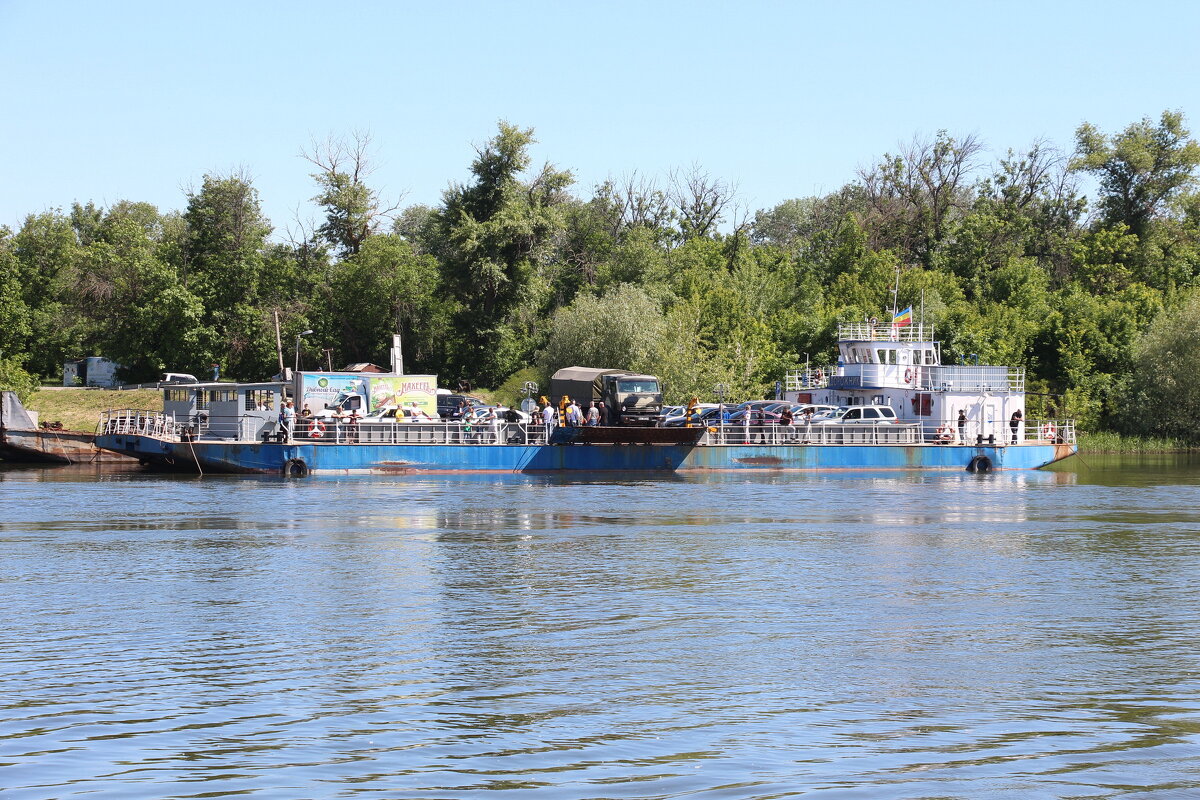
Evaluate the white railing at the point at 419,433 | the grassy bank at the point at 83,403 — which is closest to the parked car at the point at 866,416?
the white railing at the point at 419,433

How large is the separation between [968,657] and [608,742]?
21.5 ft

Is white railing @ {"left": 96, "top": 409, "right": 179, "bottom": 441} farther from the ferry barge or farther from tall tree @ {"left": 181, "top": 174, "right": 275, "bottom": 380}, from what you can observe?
tall tree @ {"left": 181, "top": 174, "right": 275, "bottom": 380}

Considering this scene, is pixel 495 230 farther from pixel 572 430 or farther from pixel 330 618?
pixel 330 618

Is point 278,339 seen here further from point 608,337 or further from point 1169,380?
point 1169,380

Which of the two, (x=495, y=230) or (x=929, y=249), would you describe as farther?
(x=929, y=249)

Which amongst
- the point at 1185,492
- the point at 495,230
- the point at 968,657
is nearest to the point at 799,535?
the point at 968,657

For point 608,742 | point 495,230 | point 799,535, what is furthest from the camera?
point 495,230

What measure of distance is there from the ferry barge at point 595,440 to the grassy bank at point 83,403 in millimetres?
16071

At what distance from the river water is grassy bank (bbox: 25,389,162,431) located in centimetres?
3802

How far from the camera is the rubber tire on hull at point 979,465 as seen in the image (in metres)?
54.8

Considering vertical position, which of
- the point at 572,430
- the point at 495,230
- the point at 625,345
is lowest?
the point at 572,430

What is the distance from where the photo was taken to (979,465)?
5478 centimetres

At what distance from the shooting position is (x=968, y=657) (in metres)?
18.0

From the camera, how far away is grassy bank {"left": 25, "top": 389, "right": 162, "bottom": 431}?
70438mm
